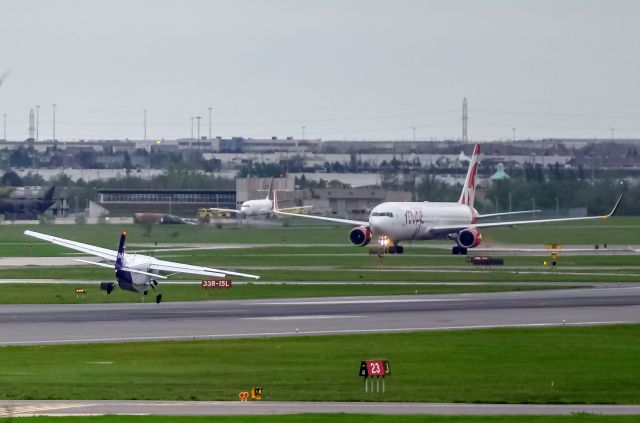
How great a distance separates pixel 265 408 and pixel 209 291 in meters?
42.4

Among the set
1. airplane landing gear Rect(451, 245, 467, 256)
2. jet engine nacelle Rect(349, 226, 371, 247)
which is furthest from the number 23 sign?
jet engine nacelle Rect(349, 226, 371, 247)

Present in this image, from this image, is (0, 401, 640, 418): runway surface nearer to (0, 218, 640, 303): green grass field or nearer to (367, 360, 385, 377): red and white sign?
(367, 360, 385, 377): red and white sign

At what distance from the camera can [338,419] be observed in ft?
113

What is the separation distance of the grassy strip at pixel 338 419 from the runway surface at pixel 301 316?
19483 millimetres

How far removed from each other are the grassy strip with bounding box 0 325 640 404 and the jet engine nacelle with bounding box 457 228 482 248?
193ft

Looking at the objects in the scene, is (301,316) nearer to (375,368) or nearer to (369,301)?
(369,301)

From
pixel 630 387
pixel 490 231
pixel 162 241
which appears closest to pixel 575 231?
pixel 490 231

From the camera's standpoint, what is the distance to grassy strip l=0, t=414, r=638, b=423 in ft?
111

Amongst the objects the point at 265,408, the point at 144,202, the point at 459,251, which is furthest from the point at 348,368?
the point at 144,202

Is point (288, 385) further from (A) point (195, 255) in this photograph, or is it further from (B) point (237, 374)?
(A) point (195, 255)

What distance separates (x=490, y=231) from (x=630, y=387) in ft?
296

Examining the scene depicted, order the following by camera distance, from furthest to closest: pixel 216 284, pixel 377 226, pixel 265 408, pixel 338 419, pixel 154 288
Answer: pixel 377 226 < pixel 216 284 < pixel 154 288 < pixel 265 408 < pixel 338 419

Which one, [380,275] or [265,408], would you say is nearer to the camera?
[265,408]

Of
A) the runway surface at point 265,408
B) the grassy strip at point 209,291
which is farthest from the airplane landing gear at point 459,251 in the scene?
the runway surface at point 265,408
